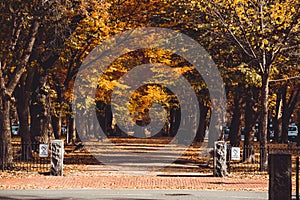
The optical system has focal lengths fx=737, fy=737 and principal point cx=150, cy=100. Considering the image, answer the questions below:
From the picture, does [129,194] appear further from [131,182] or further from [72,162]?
[72,162]

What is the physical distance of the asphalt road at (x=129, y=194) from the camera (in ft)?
59.7

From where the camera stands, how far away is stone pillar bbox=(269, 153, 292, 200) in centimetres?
1294

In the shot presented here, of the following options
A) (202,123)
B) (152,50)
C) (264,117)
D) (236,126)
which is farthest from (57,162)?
(202,123)

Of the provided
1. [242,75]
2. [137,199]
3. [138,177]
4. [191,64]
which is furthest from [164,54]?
[137,199]

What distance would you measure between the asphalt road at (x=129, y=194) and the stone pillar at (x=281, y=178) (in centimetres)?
535

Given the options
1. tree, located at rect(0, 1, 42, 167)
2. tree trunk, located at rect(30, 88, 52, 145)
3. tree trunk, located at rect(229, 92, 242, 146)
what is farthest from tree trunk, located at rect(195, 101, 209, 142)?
tree, located at rect(0, 1, 42, 167)

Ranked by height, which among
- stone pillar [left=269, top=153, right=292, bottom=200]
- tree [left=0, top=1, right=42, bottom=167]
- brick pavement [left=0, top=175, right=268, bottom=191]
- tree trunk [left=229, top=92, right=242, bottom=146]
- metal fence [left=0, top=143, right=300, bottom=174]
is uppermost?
tree [left=0, top=1, right=42, bottom=167]

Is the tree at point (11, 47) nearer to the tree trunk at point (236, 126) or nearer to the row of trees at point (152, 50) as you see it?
the row of trees at point (152, 50)

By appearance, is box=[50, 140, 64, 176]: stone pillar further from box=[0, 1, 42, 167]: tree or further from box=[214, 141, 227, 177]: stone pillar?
box=[214, 141, 227, 177]: stone pillar

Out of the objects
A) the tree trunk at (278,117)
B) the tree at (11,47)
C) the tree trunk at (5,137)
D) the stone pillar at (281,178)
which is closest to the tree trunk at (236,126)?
the tree at (11,47)

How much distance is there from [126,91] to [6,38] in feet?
78.1

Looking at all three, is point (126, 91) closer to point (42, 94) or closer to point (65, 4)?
point (42, 94)

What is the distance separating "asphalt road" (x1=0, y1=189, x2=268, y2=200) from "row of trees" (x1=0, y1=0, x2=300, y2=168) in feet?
25.1

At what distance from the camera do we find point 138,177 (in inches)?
1001
